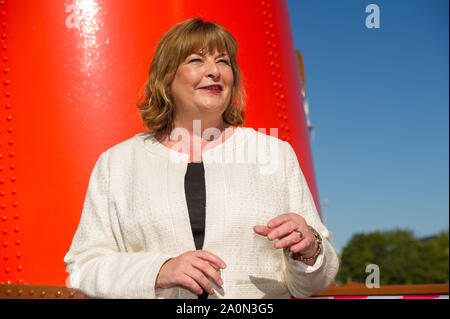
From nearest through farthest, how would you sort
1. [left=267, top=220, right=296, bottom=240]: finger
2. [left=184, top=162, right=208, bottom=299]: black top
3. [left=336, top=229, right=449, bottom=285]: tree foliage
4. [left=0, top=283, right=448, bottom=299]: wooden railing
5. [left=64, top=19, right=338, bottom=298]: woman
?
[left=267, top=220, right=296, bottom=240]: finger
[left=64, top=19, right=338, bottom=298]: woman
[left=184, top=162, right=208, bottom=299]: black top
[left=0, top=283, right=448, bottom=299]: wooden railing
[left=336, top=229, right=449, bottom=285]: tree foliage

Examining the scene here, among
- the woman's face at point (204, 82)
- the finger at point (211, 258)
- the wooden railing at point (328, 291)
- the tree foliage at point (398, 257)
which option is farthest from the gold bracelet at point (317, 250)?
the tree foliage at point (398, 257)

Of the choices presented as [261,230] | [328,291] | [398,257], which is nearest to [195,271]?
[261,230]

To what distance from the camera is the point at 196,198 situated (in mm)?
1737

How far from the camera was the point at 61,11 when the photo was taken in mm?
3055

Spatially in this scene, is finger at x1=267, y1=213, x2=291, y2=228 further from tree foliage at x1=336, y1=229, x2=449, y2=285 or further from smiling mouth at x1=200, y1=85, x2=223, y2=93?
tree foliage at x1=336, y1=229, x2=449, y2=285

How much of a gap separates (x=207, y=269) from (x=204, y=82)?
28.4 inches

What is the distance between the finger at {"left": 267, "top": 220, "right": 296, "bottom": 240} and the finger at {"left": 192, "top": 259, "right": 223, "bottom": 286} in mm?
184

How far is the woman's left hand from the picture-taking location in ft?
4.77

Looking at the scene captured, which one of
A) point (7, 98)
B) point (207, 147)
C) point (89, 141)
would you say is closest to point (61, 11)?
point (7, 98)

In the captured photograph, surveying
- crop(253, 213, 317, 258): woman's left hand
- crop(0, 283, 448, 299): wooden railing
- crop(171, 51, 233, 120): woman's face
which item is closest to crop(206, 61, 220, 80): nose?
crop(171, 51, 233, 120): woman's face

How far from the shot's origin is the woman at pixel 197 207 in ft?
5.20

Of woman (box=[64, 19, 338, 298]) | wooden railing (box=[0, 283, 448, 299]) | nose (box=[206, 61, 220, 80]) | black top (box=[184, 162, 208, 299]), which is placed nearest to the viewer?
woman (box=[64, 19, 338, 298])

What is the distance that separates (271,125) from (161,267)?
1840 millimetres

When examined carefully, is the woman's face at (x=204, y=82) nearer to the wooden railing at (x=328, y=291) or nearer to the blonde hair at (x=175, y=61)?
the blonde hair at (x=175, y=61)
